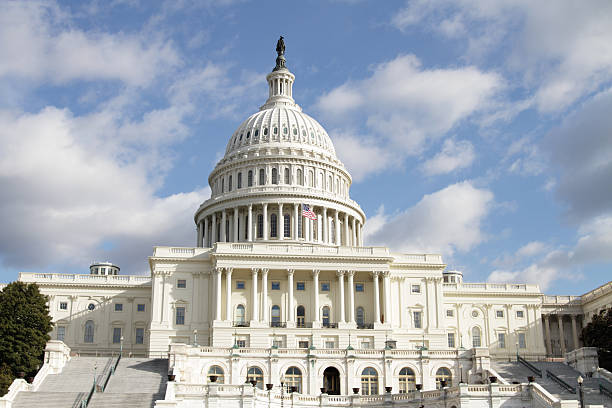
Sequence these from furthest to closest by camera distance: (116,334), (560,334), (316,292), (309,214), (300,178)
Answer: (300,178), (560,334), (309,214), (116,334), (316,292)

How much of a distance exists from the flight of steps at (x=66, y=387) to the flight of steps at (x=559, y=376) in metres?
36.4

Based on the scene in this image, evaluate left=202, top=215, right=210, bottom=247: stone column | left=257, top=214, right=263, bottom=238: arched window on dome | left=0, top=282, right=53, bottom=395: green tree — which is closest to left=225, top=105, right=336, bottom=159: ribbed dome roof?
left=202, top=215, right=210, bottom=247: stone column

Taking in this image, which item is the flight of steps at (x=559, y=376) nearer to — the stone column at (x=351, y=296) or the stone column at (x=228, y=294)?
the stone column at (x=351, y=296)

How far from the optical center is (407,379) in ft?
240

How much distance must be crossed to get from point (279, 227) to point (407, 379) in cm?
4203

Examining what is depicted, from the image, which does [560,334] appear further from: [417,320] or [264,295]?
[264,295]

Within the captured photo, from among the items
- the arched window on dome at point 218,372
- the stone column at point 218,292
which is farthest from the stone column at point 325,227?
the arched window on dome at point 218,372

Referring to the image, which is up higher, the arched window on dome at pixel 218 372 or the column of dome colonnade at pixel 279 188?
the column of dome colonnade at pixel 279 188

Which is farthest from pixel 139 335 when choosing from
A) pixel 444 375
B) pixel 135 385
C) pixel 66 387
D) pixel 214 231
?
pixel 444 375

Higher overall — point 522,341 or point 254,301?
point 254,301

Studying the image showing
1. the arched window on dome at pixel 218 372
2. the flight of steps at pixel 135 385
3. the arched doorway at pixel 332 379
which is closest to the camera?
the flight of steps at pixel 135 385

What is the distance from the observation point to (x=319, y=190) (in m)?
116

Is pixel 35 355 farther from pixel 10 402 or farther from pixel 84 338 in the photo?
pixel 84 338

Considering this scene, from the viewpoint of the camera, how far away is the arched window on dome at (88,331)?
104 metres
